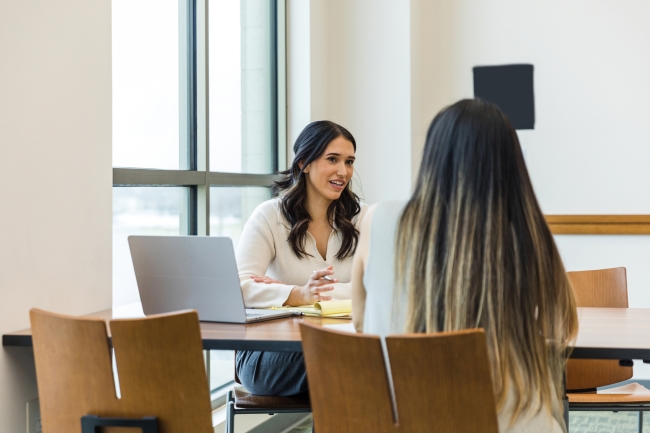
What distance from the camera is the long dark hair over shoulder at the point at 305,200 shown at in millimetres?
2650

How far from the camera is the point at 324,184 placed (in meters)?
2.72

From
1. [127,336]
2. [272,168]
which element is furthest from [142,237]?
[272,168]

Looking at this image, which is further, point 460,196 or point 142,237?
point 142,237

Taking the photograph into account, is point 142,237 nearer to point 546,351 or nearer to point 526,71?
point 546,351

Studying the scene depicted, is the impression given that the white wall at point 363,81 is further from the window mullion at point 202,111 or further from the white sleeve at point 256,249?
the white sleeve at point 256,249

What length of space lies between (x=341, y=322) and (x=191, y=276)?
0.40 metres

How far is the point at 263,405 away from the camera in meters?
2.20

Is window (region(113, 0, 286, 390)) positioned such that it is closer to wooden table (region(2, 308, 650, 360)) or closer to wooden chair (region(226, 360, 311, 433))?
wooden chair (region(226, 360, 311, 433))

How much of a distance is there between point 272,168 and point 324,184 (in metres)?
1.38

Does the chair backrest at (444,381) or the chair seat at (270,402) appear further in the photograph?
the chair seat at (270,402)

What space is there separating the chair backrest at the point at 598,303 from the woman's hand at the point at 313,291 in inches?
33.4

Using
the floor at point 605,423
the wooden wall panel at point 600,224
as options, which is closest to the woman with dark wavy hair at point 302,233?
the floor at point 605,423

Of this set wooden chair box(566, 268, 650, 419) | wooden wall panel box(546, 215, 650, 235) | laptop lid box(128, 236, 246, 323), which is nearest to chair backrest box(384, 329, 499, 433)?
laptop lid box(128, 236, 246, 323)

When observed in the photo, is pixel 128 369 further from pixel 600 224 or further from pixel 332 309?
pixel 600 224
